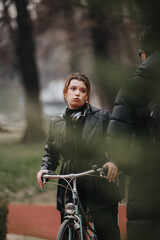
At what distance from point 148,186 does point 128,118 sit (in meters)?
0.31

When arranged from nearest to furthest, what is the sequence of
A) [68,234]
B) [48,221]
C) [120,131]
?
[120,131], [68,234], [48,221]

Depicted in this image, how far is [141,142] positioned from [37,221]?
164 inches

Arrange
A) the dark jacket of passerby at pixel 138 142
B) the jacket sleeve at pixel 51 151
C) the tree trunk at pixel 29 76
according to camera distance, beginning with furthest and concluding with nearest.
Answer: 1. the tree trunk at pixel 29 76
2. the jacket sleeve at pixel 51 151
3. the dark jacket of passerby at pixel 138 142

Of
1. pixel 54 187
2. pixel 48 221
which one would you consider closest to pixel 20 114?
pixel 54 187

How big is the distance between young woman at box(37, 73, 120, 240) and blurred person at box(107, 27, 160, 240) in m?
0.57

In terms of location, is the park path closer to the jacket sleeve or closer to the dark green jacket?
the dark green jacket

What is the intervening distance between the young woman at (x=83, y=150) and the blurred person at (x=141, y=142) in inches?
22.6

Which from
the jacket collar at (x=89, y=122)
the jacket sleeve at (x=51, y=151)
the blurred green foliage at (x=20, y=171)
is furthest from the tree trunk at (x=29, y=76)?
the jacket collar at (x=89, y=122)

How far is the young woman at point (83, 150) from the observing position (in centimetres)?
220

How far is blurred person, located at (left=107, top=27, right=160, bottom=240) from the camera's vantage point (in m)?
1.33

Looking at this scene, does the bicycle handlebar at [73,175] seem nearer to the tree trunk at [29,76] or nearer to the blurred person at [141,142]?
the blurred person at [141,142]

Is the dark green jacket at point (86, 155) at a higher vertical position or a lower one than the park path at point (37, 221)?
higher

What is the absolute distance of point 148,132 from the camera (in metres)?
1.55

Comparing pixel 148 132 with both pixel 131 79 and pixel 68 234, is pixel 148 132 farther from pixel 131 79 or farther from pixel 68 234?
pixel 68 234
